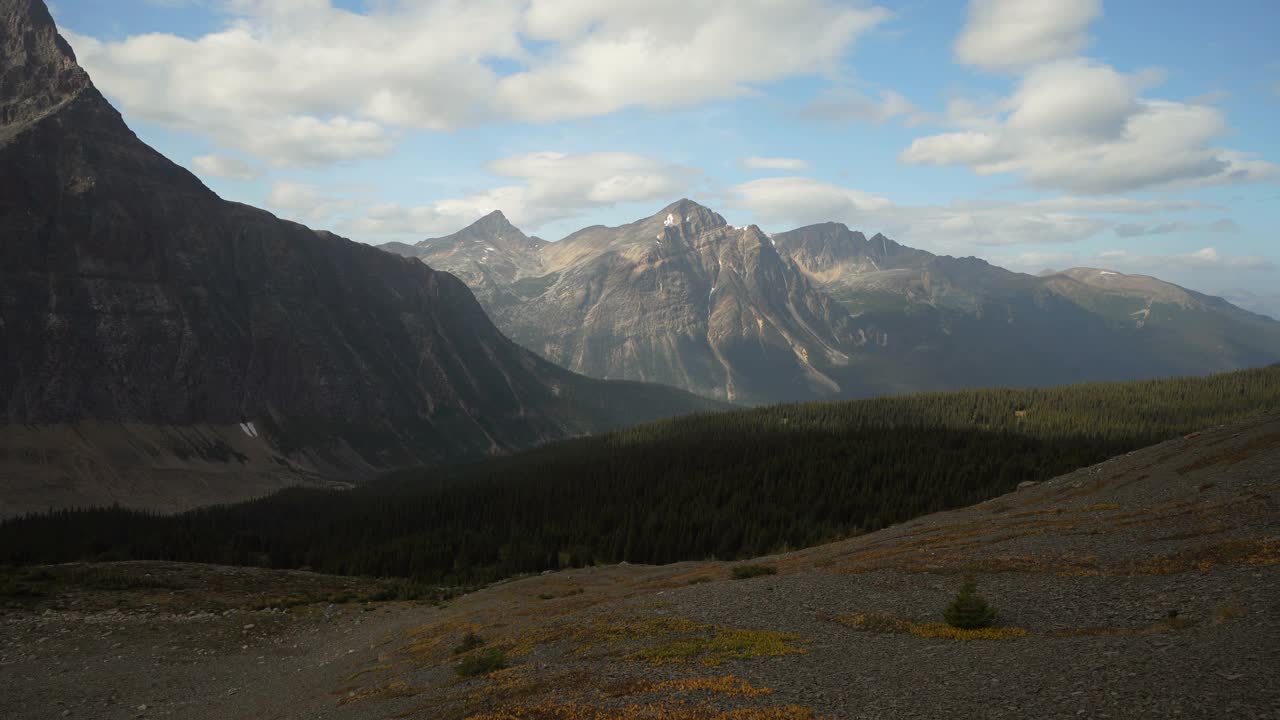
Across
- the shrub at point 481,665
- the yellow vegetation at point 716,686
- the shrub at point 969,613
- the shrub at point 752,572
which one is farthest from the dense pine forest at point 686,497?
the yellow vegetation at point 716,686

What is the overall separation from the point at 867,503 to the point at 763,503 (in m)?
19.0

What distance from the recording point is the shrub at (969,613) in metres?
26.6

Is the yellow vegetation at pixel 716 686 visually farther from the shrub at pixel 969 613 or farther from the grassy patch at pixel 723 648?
the shrub at pixel 969 613

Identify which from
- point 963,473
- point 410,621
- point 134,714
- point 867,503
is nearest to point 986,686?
point 134,714

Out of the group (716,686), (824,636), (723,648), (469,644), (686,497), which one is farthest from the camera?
(686,497)

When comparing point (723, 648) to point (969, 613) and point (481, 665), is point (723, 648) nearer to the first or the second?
point (969, 613)

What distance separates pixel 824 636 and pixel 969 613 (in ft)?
18.2

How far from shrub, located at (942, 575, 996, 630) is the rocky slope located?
2.06ft

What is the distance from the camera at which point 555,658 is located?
98.2ft

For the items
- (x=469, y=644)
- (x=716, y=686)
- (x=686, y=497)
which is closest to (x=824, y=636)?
(x=716, y=686)

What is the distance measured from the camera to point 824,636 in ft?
93.4

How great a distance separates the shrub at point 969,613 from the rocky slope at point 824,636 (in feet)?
2.06

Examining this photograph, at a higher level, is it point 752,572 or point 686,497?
point 752,572

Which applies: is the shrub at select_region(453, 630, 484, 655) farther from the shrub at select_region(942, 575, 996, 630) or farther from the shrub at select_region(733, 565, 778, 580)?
the shrub at select_region(942, 575, 996, 630)
